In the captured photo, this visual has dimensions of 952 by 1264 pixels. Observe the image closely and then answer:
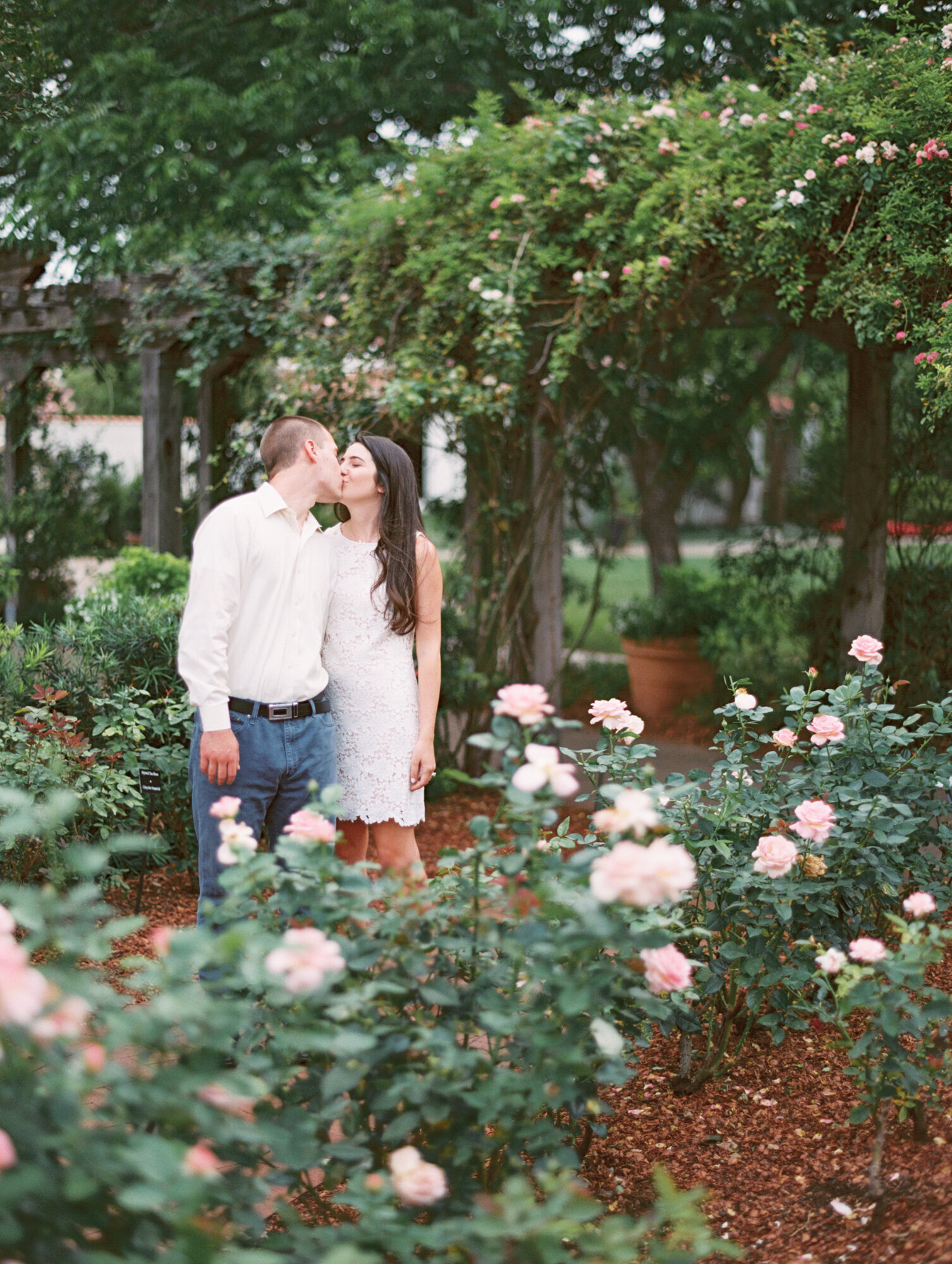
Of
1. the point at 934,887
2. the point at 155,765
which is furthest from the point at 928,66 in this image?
the point at 155,765

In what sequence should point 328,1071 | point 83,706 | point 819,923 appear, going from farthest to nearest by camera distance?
point 83,706 → point 819,923 → point 328,1071

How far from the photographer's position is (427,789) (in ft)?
17.5

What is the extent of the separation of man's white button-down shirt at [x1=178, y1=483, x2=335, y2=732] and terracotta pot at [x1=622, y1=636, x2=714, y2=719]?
5.03 metres

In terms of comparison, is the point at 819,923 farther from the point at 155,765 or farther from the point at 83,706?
the point at 83,706

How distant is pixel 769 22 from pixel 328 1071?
729 centimetres

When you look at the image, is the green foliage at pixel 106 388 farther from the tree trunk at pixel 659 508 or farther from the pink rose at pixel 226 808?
the pink rose at pixel 226 808

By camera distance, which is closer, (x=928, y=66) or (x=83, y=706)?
(x=928, y=66)

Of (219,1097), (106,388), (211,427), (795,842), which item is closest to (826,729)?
(795,842)

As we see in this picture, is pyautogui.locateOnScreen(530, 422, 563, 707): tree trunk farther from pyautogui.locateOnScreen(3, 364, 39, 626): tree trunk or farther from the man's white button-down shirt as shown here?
pyautogui.locateOnScreen(3, 364, 39, 626): tree trunk

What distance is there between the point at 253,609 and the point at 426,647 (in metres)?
0.53

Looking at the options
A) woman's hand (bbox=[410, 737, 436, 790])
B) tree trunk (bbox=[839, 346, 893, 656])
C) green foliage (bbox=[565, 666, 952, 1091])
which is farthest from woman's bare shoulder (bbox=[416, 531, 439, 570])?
tree trunk (bbox=[839, 346, 893, 656])

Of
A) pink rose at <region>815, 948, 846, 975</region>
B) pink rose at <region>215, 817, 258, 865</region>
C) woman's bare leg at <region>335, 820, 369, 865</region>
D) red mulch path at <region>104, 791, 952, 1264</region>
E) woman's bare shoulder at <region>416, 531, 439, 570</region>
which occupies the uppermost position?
woman's bare shoulder at <region>416, 531, 439, 570</region>

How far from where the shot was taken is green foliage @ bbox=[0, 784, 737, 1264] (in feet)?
4.07

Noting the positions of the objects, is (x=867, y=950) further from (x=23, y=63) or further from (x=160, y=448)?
(x=160, y=448)
